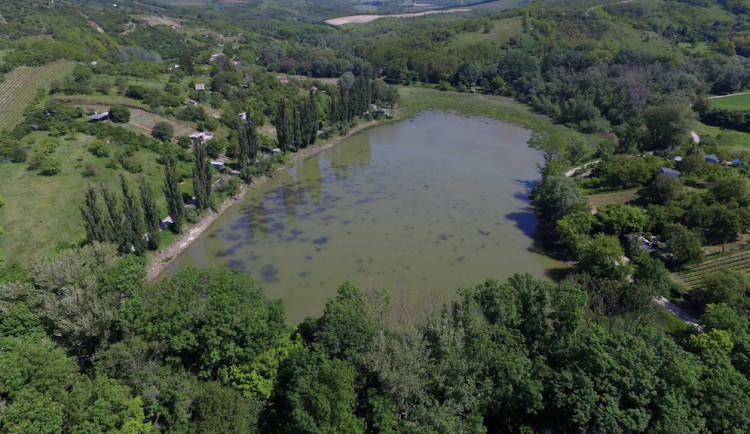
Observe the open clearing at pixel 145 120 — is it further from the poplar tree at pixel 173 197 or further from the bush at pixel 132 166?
the poplar tree at pixel 173 197

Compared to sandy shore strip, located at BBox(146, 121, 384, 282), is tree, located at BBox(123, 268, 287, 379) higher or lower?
higher

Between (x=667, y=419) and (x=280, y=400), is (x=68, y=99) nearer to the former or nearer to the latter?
(x=280, y=400)

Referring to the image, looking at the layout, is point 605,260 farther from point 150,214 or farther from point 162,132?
point 162,132

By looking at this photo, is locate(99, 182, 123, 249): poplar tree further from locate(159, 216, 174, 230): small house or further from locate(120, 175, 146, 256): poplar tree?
locate(159, 216, 174, 230): small house

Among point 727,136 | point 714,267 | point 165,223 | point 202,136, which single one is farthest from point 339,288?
point 727,136

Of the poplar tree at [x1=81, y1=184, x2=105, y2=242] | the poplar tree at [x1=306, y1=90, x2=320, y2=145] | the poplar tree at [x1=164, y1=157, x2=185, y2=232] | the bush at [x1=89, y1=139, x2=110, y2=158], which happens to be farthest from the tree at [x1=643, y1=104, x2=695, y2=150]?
the bush at [x1=89, y1=139, x2=110, y2=158]

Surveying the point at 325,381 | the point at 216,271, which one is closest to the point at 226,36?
the point at 216,271

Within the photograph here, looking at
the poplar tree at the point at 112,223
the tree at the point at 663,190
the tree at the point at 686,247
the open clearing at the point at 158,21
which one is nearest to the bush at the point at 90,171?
the poplar tree at the point at 112,223
